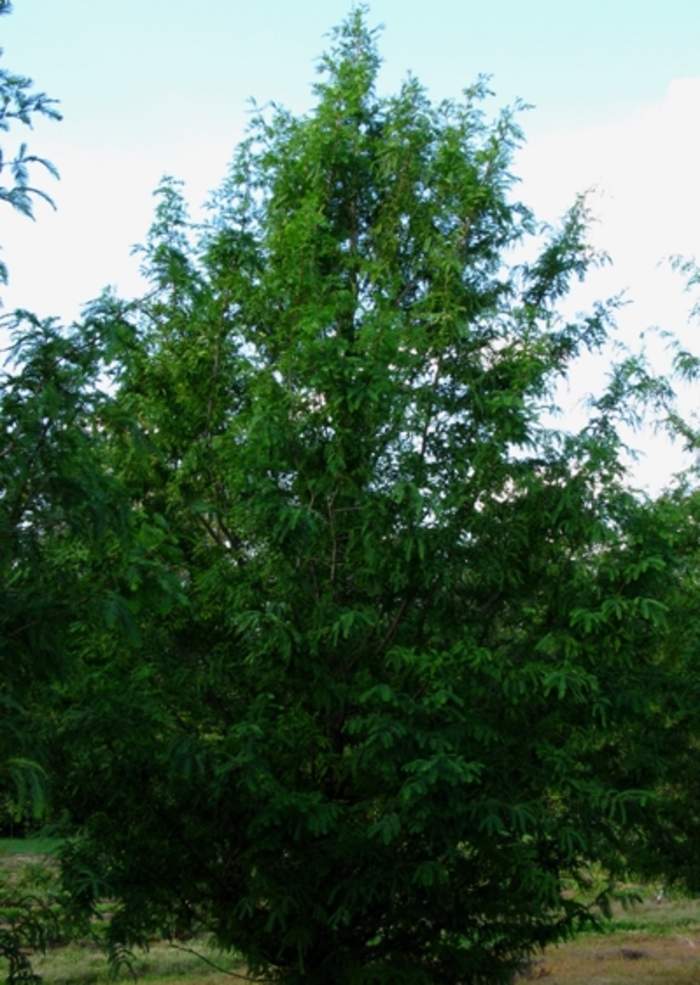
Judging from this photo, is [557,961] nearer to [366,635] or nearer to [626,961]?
[626,961]

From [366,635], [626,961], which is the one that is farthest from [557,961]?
[366,635]

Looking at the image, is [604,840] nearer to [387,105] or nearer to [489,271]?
[489,271]

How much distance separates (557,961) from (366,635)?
11.2m

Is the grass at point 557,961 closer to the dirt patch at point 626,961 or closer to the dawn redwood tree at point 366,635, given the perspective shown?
the dirt patch at point 626,961

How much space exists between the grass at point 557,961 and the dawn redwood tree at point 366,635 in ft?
14.4

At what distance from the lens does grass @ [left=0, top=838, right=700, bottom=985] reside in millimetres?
13703

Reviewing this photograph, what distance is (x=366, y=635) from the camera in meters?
7.45

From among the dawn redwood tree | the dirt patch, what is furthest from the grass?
the dawn redwood tree

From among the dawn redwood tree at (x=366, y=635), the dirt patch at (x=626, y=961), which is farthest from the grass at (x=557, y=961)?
the dawn redwood tree at (x=366, y=635)

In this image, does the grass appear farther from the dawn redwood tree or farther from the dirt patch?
the dawn redwood tree

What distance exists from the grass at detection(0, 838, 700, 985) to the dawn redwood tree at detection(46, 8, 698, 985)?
438 centimetres

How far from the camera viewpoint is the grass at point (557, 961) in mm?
13703

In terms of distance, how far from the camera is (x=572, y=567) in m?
7.30

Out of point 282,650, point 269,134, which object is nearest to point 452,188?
point 269,134
